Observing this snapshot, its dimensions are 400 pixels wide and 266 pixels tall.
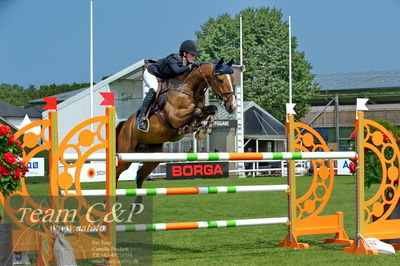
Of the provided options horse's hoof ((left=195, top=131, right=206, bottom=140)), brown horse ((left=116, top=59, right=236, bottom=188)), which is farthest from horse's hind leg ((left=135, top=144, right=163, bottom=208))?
horse's hoof ((left=195, top=131, right=206, bottom=140))

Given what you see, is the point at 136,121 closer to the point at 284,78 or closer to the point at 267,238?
the point at 267,238

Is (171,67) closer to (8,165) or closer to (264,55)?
(8,165)

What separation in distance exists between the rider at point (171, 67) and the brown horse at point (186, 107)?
8 centimetres

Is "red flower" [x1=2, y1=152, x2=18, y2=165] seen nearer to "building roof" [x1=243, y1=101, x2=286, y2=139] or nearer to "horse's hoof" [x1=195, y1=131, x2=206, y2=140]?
"horse's hoof" [x1=195, y1=131, x2=206, y2=140]

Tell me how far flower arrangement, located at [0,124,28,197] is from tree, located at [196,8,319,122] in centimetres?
3565

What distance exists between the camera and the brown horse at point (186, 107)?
6.33 metres

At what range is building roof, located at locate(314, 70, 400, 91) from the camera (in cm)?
4732

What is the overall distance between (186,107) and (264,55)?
35102 millimetres

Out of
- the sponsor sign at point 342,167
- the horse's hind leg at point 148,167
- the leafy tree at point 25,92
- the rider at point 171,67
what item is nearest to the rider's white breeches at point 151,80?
the rider at point 171,67

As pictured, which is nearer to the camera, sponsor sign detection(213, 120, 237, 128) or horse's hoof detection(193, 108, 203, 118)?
horse's hoof detection(193, 108, 203, 118)

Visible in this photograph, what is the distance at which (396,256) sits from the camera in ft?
18.6

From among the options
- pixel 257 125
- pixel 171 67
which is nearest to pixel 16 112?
pixel 257 125

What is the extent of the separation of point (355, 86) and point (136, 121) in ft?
143

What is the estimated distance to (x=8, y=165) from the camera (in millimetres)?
4625
